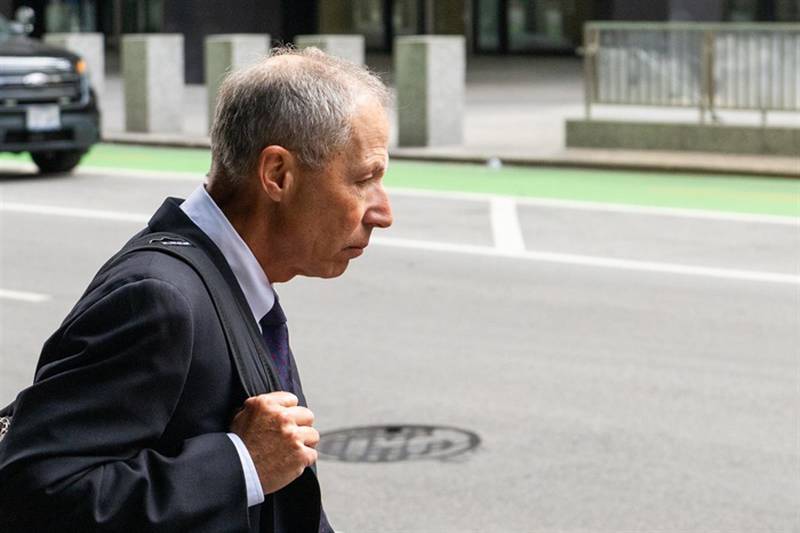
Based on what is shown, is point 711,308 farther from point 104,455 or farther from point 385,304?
point 104,455

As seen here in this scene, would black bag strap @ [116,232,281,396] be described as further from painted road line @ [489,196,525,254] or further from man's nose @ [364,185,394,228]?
painted road line @ [489,196,525,254]

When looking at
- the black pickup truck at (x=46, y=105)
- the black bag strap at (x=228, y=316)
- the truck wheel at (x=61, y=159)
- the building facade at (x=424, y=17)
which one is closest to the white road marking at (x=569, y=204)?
the truck wheel at (x=61, y=159)

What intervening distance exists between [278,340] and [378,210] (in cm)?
27

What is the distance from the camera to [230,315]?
2.75 metres

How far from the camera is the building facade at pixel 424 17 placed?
35.1 meters

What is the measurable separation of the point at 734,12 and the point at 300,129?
36593 millimetres

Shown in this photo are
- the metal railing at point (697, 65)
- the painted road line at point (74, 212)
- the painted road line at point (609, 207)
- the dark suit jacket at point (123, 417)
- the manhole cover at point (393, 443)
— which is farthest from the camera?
the metal railing at point (697, 65)

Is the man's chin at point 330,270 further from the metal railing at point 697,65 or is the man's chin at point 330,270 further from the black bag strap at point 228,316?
the metal railing at point 697,65

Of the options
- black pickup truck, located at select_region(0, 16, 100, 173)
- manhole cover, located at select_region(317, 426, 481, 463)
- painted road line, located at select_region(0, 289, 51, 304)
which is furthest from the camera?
black pickup truck, located at select_region(0, 16, 100, 173)

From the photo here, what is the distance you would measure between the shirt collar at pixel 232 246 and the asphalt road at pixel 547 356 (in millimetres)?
3433

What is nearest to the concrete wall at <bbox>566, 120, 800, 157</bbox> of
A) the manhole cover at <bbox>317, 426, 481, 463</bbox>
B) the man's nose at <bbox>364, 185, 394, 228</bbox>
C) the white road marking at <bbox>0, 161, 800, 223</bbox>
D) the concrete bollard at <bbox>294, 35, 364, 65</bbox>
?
the concrete bollard at <bbox>294, 35, 364, 65</bbox>

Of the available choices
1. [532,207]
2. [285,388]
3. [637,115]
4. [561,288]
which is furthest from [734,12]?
[285,388]

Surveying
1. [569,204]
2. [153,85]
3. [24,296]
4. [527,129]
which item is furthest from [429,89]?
[24,296]

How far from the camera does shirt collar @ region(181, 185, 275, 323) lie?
2.86 meters
